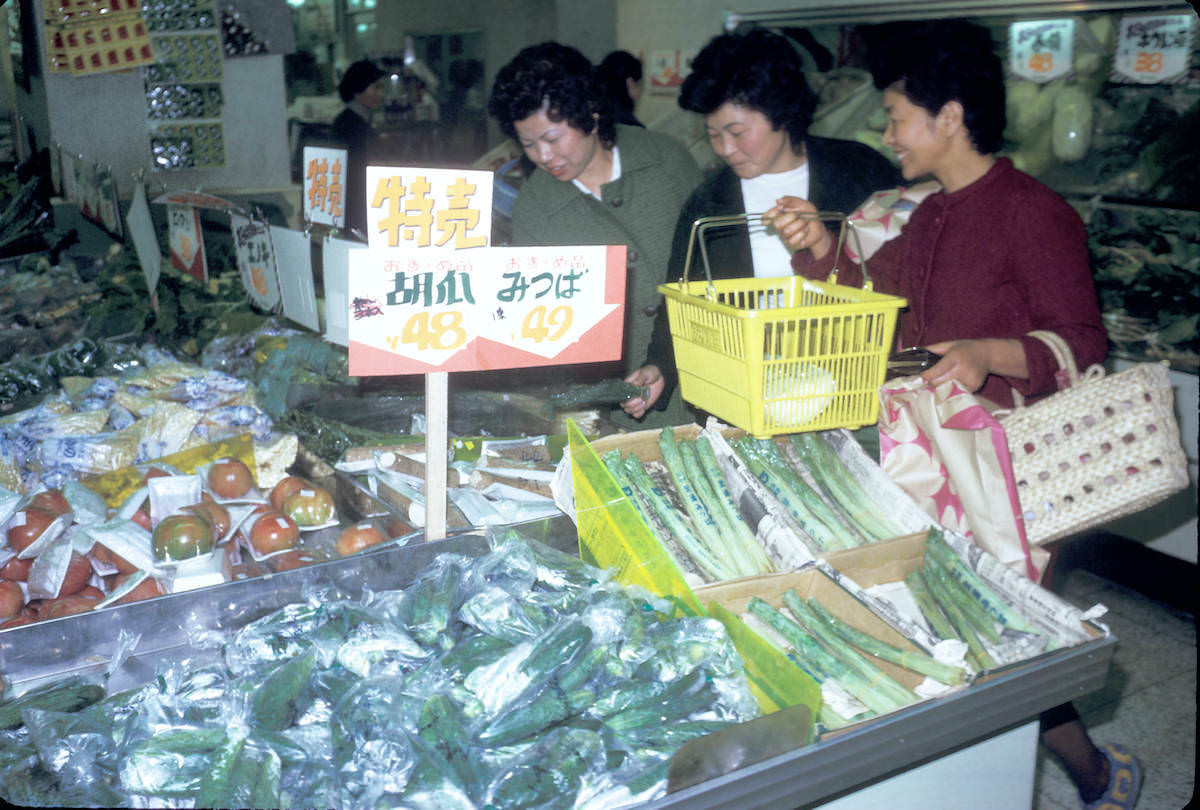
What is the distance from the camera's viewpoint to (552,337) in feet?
6.41

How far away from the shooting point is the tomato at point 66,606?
204 centimetres

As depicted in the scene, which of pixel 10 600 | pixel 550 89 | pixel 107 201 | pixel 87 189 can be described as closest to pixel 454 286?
pixel 10 600

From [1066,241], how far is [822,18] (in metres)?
3.77

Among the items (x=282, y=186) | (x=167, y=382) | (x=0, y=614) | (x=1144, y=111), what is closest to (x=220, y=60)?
(x=282, y=186)

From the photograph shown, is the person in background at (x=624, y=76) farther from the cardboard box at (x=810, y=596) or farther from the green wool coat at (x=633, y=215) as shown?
the cardboard box at (x=810, y=596)

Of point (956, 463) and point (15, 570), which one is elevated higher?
point (956, 463)

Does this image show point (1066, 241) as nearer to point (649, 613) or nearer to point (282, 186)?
point (649, 613)

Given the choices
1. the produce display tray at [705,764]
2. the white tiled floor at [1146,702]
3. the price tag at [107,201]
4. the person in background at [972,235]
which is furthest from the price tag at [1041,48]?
the price tag at [107,201]

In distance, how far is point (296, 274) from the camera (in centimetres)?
271

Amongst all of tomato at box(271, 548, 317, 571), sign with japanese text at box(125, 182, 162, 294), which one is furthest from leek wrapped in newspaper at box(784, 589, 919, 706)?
sign with japanese text at box(125, 182, 162, 294)

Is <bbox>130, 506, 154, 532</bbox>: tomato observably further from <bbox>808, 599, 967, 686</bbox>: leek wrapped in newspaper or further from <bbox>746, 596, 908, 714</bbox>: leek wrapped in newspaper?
<bbox>808, 599, 967, 686</bbox>: leek wrapped in newspaper

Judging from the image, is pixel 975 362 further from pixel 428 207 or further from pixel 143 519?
pixel 143 519

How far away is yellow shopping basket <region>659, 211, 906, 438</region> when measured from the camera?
1.90m

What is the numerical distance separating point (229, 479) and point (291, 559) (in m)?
0.43
